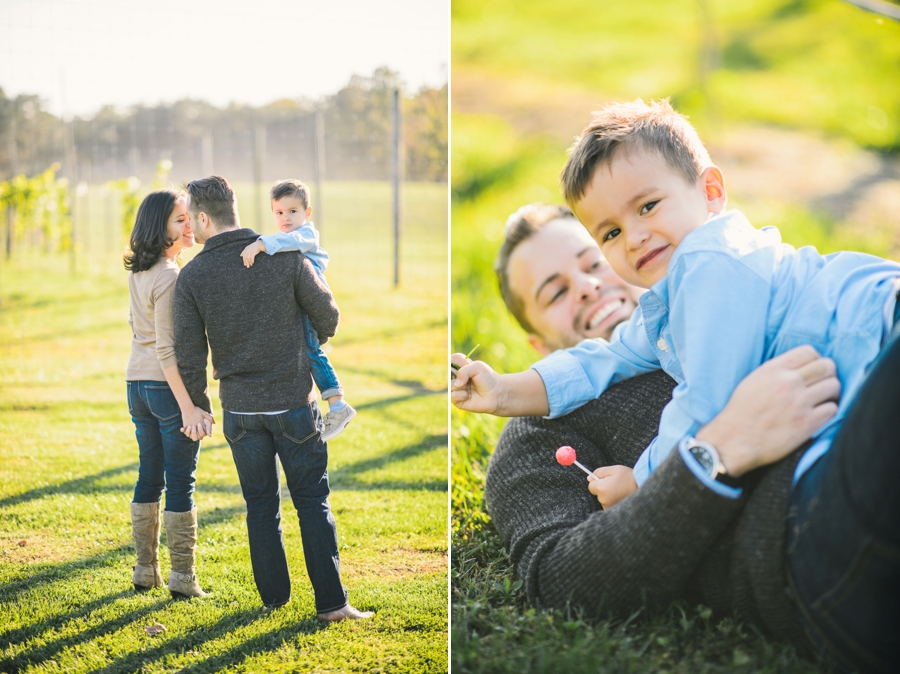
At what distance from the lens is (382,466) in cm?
363

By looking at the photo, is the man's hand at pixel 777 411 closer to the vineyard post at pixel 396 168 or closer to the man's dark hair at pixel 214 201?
the man's dark hair at pixel 214 201

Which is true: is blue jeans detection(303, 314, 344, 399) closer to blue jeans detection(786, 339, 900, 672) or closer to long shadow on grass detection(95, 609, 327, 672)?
long shadow on grass detection(95, 609, 327, 672)

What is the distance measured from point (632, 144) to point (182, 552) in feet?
5.78

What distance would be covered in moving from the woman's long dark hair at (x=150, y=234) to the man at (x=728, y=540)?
134 cm

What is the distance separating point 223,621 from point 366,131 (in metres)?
4.13

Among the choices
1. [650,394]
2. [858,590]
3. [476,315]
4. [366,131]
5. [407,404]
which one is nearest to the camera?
[858,590]

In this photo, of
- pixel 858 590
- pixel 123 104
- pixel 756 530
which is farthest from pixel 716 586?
pixel 123 104

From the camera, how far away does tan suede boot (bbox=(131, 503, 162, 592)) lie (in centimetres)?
247

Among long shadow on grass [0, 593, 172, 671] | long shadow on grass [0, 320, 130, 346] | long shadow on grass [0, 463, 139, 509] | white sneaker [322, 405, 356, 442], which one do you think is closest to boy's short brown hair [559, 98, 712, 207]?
white sneaker [322, 405, 356, 442]

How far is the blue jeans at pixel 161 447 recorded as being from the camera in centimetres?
240

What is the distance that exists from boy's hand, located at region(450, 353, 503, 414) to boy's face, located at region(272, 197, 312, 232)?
64 centimetres

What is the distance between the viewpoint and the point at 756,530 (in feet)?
5.31

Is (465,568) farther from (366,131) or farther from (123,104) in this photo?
(366,131)

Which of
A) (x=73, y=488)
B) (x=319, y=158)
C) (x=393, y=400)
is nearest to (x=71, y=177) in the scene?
(x=319, y=158)
